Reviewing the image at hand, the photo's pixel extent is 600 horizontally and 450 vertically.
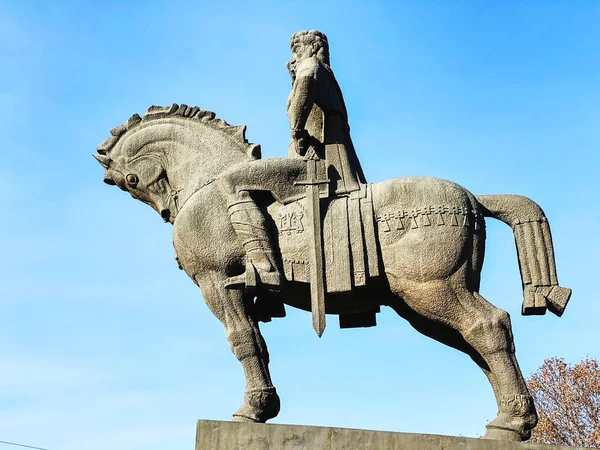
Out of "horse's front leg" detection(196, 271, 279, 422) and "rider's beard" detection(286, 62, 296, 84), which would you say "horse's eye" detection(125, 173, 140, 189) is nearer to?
"horse's front leg" detection(196, 271, 279, 422)

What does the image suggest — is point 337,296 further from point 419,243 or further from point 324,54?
point 324,54

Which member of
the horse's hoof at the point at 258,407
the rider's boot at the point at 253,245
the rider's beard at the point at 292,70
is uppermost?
the rider's beard at the point at 292,70

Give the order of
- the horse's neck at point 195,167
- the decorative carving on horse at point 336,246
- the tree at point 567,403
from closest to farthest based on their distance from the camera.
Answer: the decorative carving on horse at point 336,246
the horse's neck at point 195,167
the tree at point 567,403

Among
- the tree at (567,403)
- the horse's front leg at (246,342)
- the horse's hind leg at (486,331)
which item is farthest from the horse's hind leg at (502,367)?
the tree at (567,403)

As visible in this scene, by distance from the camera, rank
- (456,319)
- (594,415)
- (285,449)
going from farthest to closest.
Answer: (594,415)
(456,319)
(285,449)

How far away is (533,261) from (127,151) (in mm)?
4073

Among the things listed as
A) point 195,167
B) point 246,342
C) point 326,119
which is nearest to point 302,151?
point 326,119

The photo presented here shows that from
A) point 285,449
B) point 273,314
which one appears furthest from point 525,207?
point 285,449

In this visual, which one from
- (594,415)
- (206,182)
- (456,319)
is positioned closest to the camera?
(456,319)

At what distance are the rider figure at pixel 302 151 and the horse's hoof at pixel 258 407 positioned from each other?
3.14ft

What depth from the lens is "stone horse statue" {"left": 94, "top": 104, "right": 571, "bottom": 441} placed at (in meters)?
8.37

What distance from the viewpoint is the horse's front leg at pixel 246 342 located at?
8367 mm

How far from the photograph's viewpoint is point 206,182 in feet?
29.7

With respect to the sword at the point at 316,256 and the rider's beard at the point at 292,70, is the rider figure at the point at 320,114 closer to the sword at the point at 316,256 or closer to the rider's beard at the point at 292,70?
the rider's beard at the point at 292,70
